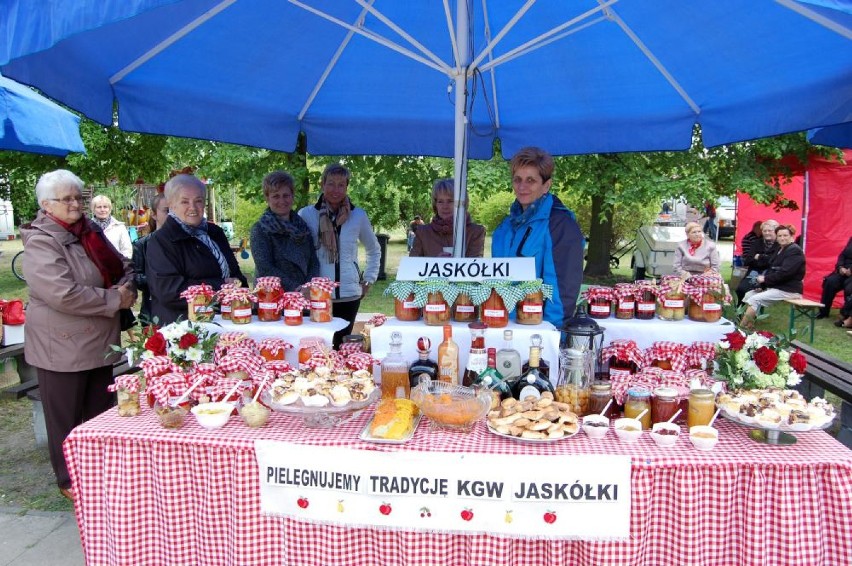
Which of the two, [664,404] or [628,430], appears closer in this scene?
[628,430]

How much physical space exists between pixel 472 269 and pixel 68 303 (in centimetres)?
203

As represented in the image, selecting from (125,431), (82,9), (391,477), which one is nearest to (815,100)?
(391,477)

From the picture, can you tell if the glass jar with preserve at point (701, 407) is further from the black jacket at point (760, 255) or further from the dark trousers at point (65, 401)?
the black jacket at point (760, 255)

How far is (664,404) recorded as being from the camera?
90.6 inches

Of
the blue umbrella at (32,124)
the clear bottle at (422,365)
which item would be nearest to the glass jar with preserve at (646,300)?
the clear bottle at (422,365)

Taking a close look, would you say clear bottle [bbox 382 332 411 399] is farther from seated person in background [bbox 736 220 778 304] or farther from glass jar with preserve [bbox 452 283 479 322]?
seated person in background [bbox 736 220 778 304]

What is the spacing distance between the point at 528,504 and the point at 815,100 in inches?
111

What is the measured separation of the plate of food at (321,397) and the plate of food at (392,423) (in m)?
0.08

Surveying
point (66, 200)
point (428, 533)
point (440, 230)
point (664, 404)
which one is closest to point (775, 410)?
point (664, 404)

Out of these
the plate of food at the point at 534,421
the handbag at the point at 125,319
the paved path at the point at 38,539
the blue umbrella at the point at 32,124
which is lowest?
the paved path at the point at 38,539

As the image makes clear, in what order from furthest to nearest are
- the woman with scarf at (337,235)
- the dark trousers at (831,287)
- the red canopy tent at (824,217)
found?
1. the red canopy tent at (824,217)
2. the dark trousers at (831,287)
3. the woman with scarf at (337,235)

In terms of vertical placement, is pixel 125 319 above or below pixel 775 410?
above

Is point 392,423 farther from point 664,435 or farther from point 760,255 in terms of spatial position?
point 760,255

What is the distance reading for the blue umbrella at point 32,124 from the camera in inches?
173
